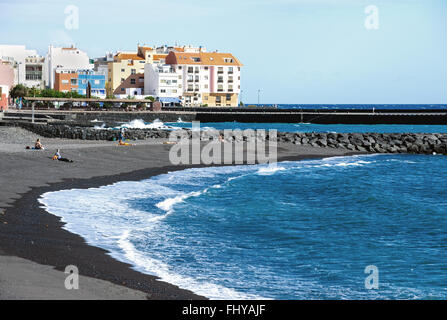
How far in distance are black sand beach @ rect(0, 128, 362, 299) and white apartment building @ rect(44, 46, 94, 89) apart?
13986 centimetres

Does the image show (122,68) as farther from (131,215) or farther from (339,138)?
(131,215)

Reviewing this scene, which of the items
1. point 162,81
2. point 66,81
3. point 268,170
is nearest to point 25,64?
point 66,81

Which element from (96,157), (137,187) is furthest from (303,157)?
(137,187)

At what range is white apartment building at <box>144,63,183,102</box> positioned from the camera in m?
164

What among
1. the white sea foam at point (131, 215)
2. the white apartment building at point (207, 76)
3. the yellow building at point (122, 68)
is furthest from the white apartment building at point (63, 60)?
the white sea foam at point (131, 215)

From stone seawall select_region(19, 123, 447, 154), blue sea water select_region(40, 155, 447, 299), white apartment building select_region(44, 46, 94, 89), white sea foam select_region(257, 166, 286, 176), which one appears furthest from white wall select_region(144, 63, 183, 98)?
blue sea water select_region(40, 155, 447, 299)

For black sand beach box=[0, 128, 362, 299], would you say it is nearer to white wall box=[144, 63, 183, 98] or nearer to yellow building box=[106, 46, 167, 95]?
white wall box=[144, 63, 183, 98]

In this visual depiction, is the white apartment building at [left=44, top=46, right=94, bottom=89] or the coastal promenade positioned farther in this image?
the white apartment building at [left=44, top=46, right=94, bottom=89]

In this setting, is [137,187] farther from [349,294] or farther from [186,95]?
[186,95]

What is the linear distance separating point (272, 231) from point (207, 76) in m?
150

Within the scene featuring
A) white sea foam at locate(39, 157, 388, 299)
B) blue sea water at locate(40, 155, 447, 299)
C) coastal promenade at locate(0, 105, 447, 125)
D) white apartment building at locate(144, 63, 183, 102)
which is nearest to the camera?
white sea foam at locate(39, 157, 388, 299)

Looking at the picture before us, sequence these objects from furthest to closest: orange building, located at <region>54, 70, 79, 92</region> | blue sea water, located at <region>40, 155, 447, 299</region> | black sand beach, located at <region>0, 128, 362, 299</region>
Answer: orange building, located at <region>54, 70, 79, 92</region> → blue sea water, located at <region>40, 155, 447, 299</region> → black sand beach, located at <region>0, 128, 362, 299</region>

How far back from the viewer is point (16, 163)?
3556cm
